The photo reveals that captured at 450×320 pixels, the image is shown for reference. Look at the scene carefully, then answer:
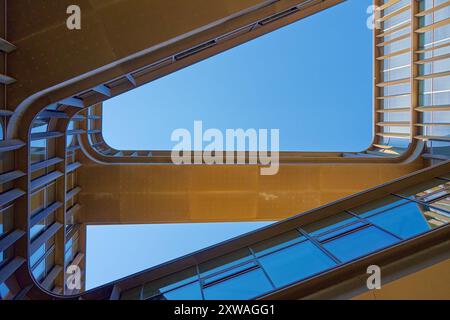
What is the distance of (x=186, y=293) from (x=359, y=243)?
459 centimetres

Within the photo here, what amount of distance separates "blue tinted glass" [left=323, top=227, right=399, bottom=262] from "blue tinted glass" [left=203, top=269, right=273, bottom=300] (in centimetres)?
192

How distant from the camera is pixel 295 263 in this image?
27.8 feet

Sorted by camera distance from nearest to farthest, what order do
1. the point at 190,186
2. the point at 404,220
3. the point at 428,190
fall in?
1. the point at 404,220
2. the point at 428,190
3. the point at 190,186

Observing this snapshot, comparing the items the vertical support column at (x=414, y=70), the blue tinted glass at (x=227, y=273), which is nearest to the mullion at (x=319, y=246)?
the blue tinted glass at (x=227, y=273)

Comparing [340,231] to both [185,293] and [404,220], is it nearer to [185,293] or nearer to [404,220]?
[404,220]

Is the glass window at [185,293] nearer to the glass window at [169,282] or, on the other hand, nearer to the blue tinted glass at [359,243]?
the glass window at [169,282]

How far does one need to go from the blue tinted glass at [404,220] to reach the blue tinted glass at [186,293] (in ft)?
16.9

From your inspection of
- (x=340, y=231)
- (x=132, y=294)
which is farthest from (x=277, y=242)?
(x=132, y=294)

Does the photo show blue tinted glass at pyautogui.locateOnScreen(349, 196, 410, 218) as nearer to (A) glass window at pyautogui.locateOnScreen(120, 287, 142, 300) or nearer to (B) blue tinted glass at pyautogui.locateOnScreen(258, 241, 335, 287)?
(B) blue tinted glass at pyautogui.locateOnScreen(258, 241, 335, 287)

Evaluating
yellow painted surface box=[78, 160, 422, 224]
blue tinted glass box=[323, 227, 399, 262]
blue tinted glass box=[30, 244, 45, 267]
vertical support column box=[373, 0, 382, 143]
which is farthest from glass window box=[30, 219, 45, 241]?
vertical support column box=[373, 0, 382, 143]

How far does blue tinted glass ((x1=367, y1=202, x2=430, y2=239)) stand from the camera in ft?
26.2
